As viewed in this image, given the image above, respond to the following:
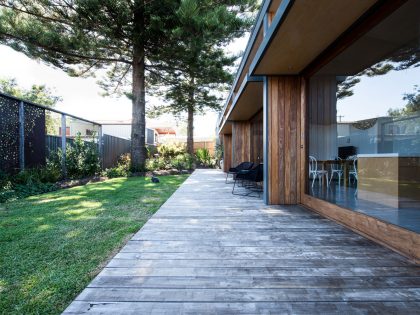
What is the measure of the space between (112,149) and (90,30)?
4993mm

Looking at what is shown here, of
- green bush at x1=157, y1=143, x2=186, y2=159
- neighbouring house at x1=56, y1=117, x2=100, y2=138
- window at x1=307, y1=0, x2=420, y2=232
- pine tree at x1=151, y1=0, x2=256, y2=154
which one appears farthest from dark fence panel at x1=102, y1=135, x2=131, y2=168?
window at x1=307, y1=0, x2=420, y2=232

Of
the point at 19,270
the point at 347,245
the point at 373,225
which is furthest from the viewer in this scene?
the point at 373,225

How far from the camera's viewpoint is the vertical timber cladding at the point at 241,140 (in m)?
9.12

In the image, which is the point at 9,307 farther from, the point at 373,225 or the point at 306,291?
the point at 373,225

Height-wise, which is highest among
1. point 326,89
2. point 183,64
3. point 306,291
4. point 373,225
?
point 183,64

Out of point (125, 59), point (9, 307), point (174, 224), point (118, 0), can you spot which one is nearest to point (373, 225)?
point (174, 224)

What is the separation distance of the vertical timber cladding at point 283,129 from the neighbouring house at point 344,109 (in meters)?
0.02

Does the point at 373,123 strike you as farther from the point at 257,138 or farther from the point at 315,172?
the point at 257,138

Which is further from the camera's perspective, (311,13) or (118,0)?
(118,0)

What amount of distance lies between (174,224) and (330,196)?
247 centimetres

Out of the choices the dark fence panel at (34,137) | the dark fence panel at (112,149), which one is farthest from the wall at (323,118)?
the dark fence panel at (112,149)

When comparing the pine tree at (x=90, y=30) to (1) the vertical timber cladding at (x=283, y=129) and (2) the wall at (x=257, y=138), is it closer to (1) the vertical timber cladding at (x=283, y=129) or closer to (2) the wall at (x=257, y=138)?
(2) the wall at (x=257, y=138)

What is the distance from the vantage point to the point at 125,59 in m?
10.6

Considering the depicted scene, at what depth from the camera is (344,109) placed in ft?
15.1
